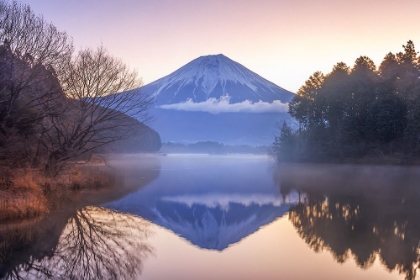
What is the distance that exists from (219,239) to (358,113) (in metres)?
38.4

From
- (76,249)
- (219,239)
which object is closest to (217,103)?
(219,239)

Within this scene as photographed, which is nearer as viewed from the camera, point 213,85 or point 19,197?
point 19,197

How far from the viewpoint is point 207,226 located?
12.9m

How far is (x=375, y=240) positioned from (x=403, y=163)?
3650cm

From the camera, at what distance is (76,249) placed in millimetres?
9445

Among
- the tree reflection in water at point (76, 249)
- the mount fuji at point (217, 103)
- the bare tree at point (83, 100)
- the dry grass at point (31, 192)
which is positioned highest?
the mount fuji at point (217, 103)

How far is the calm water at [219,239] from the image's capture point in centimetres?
803

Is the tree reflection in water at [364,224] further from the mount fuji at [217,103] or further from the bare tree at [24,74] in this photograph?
the mount fuji at [217,103]

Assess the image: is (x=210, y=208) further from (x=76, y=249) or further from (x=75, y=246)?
(x=76, y=249)

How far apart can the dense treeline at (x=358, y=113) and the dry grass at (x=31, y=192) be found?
1195 inches

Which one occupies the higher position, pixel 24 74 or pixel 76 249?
pixel 24 74

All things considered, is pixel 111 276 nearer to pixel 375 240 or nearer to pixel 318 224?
pixel 375 240

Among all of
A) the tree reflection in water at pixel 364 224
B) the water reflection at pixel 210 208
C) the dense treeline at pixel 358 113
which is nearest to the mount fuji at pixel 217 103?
the dense treeline at pixel 358 113

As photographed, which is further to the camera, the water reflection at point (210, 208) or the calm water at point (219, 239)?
the water reflection at point (210, 208)
